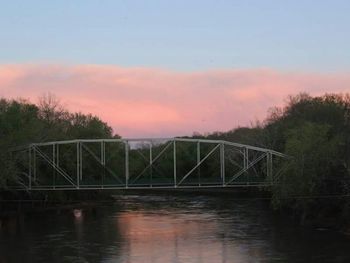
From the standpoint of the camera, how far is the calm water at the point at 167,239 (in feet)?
148

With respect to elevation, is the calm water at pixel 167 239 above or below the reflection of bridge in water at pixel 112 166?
below

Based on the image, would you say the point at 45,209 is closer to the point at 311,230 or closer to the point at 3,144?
the point at 3,144

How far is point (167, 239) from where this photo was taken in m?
54.5

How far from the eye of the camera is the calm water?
45188 mm

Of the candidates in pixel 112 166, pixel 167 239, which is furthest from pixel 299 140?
pixel 112 166

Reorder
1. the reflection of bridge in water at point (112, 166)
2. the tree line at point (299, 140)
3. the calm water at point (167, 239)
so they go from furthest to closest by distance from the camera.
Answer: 1. the reflection of bridge in water at point (112, 166)
2. the tree line at point (299, 140)
3. the calm water at point (167, 239)

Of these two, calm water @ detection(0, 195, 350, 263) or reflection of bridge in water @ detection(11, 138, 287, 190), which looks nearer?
calm water @ detection(0, 195, 350, 263)

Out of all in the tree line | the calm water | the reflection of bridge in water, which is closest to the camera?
the calm water

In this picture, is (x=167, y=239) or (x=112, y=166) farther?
(x=112, y=166)

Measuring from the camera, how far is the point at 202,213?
80.1 meters

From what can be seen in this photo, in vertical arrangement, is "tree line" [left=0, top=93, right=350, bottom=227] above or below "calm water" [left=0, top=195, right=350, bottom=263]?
above

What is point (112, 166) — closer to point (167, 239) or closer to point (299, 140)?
point (299, 140)

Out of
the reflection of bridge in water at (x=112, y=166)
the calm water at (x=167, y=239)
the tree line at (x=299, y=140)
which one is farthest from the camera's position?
the reflection of bridge in water at (x=112, y=166)

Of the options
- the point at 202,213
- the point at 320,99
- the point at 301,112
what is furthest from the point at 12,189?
the point at 320,99
